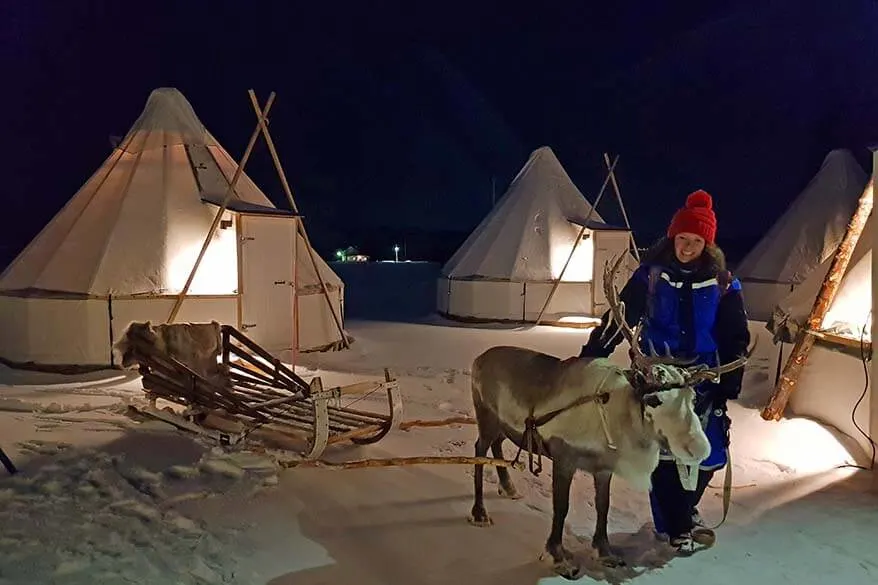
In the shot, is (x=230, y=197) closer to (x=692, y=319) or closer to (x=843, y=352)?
(x=692, y=319)

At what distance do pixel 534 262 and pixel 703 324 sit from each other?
9.49 meters

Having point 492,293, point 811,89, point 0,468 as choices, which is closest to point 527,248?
point 492,293

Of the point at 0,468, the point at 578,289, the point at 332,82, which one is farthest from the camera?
the point at 332,82

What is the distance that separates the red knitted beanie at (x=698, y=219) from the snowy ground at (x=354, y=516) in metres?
1.55

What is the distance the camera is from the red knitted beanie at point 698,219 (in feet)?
9.58

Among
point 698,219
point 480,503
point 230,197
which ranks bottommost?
point 480,503

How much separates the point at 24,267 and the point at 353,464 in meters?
6.70

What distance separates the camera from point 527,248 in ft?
41.1

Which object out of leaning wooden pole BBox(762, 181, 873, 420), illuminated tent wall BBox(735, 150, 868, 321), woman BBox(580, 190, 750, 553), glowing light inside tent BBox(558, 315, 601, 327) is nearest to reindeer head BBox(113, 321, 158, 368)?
woman BBox(580, 190, 750, 553)

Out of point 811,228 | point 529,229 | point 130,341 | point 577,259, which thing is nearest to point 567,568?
point 130,341

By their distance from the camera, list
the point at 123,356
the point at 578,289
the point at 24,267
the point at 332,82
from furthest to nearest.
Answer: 1. the point at 332,82
2. the point at 578,289
3. the point at 24,267
4. the point at 123,356

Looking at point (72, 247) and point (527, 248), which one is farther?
point (527, 248)

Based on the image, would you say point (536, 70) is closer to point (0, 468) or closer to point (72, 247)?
point (72, 247)

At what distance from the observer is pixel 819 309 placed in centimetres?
531
